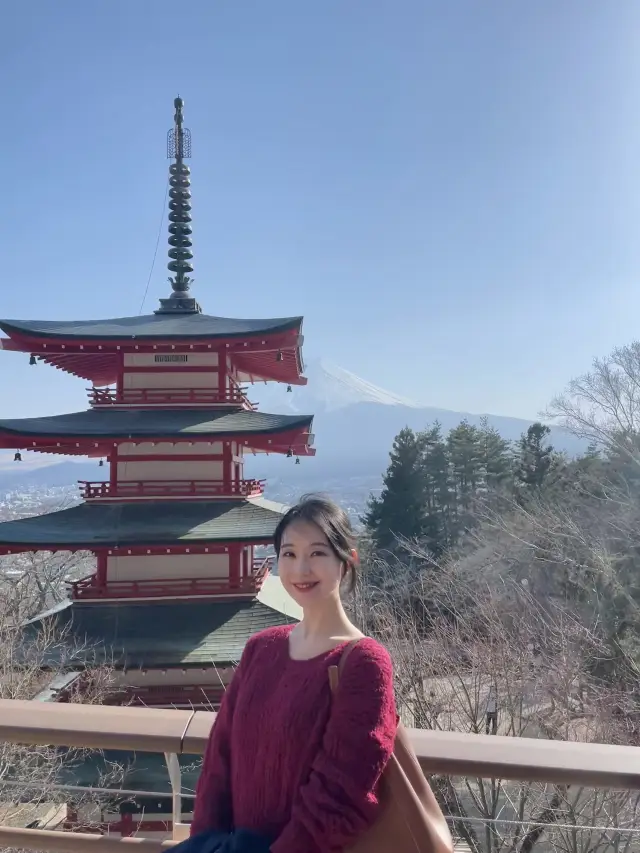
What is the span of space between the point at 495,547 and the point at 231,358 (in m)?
11.0

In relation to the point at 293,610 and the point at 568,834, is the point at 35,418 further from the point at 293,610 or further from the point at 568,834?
the point at 568,834

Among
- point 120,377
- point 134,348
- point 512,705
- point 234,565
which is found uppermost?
point 134,348

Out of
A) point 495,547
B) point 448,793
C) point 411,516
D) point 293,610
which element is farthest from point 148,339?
point 411,516

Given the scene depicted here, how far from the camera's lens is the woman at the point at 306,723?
4.22ft

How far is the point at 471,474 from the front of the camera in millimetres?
26625

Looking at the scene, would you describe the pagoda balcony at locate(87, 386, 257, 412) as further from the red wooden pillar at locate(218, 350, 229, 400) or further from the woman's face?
the woman's face

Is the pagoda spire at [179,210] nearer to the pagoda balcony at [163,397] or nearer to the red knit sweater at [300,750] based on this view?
the pagoda balcony at [163,397]

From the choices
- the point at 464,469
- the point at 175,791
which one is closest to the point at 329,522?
the point at 175,791

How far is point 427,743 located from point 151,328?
801cm

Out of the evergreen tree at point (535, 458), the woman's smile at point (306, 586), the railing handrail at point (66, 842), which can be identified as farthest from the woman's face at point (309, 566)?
the evergreen tree at point (535, 458)

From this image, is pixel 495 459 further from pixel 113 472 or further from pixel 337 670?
pixel 337 670

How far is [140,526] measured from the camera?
8.08m

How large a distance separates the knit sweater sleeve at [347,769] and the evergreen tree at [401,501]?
23.1 meters

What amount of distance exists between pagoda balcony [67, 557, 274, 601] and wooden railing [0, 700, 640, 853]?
251 inches
